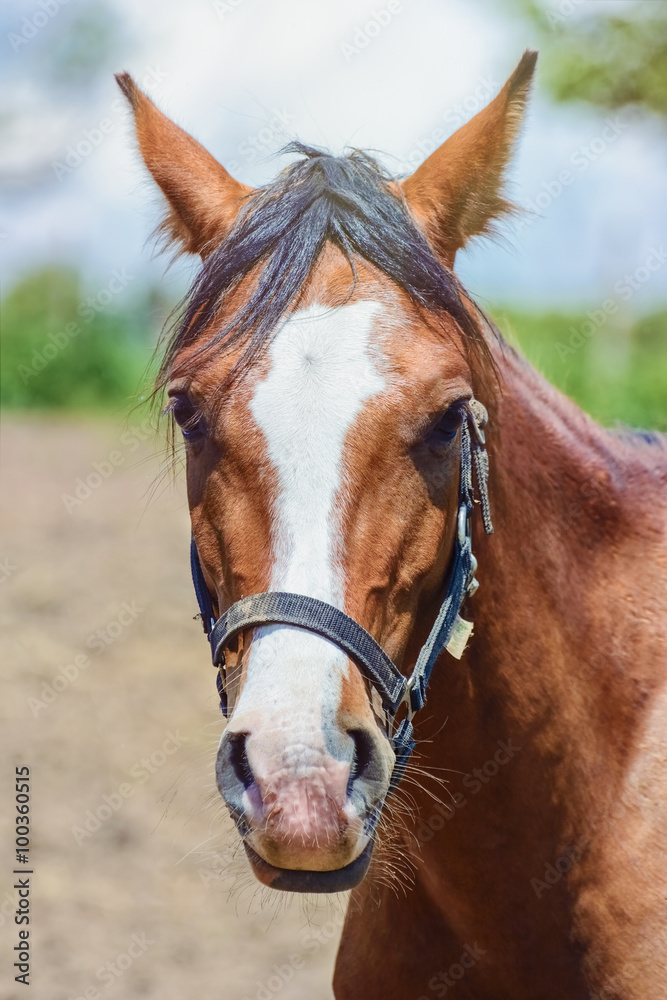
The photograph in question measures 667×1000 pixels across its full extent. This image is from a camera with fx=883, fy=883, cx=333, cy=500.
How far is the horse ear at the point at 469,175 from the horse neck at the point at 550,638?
0.43m

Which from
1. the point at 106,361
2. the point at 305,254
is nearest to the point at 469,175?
the point at 305,254

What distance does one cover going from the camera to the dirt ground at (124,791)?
15.5 feet

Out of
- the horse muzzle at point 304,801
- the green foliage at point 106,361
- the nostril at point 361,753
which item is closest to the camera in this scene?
the horse muzzle at point 304,801

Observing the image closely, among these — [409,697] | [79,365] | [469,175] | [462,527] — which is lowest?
[79,365]

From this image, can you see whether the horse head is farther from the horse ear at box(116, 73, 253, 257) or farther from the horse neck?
the horse neck

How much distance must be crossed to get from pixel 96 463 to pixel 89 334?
22.9 ft

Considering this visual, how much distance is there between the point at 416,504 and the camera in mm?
2025

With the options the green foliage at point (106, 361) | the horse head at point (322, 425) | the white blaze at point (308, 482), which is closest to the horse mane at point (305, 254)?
the horse head at point (322, 425)

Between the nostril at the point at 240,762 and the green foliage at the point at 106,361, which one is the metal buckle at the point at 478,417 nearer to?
the nostril at the point at 240,762

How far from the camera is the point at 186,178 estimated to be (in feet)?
8.23

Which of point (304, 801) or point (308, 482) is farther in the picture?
point (308, 482)

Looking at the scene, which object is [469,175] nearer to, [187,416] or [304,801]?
[187,416]

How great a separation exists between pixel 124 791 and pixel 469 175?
17.0 ft

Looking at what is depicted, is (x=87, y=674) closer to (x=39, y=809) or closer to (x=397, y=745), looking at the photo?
(x=39, y=809)
